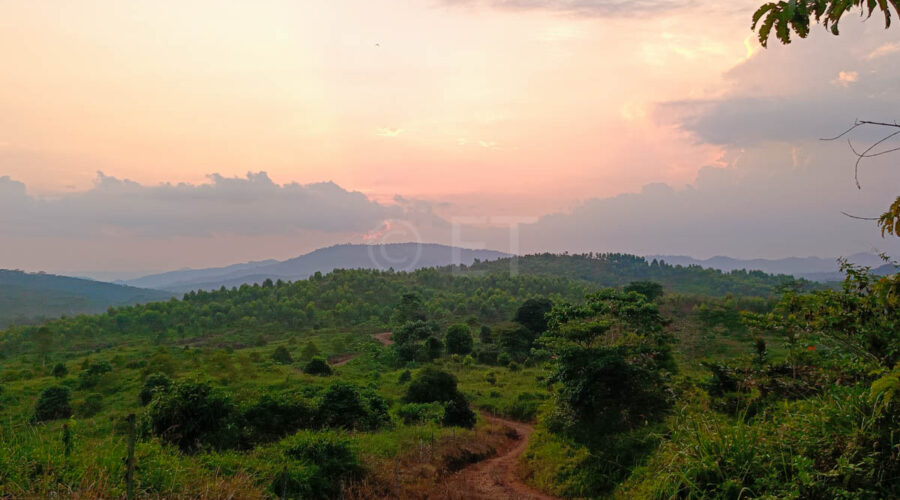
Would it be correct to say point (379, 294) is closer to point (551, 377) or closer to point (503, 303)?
point (503, 303)

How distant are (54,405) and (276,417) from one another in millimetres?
22970

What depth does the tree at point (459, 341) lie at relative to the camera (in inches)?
2125

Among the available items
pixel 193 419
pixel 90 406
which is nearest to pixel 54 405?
pixel 90 406

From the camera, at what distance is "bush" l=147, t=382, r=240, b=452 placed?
14180mm

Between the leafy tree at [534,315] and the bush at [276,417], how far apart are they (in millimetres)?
41704

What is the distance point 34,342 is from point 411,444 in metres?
77.9

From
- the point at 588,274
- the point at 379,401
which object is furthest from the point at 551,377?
the point at 588,274

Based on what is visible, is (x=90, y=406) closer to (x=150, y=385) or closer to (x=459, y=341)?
(x=150, y=385)

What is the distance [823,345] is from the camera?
830 centimetres

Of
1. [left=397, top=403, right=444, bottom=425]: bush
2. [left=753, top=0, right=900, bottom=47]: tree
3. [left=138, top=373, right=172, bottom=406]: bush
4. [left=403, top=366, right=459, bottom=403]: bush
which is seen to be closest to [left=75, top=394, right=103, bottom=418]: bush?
[left=138, top=373, right=172, bottom=406]: bush

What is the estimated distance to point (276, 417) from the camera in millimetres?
16547

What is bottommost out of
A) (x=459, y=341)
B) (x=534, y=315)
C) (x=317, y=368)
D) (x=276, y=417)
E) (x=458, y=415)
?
(x=459, y=341)

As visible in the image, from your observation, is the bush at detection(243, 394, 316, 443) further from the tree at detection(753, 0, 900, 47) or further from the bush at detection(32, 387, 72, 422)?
the bush at detection(32, 387, 72, 422)

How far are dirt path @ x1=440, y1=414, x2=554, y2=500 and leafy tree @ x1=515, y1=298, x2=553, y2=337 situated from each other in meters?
37.0
